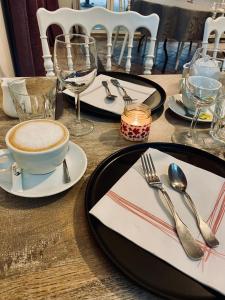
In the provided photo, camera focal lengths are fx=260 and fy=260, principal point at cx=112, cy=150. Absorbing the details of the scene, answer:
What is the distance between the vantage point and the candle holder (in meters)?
0.59

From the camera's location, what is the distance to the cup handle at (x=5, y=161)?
0.44 meters

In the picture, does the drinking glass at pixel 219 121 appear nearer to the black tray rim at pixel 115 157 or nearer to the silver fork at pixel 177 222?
the black tray rim at pixel 115 157

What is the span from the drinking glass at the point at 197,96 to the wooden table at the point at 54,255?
28cm

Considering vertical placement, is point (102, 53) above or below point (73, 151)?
below

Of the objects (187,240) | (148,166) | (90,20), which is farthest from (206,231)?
(90,20)

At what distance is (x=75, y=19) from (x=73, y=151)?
729mm

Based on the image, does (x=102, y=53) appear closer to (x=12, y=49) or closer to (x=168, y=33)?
(x=168, y=33)

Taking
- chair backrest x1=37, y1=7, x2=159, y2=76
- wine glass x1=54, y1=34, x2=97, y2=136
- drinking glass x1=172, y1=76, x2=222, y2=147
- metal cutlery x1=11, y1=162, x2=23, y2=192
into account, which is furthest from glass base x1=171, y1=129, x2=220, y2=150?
chair backrest x1=37, y1=7, x2=159, y2=76

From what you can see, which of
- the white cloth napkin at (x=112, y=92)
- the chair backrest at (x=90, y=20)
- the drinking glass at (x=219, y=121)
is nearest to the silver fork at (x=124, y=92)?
the white cloth napkin at (x=112, y=92)

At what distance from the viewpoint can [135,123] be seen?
1.97ft

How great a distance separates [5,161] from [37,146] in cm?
9

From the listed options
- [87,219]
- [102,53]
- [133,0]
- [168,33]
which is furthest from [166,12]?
[87,219]

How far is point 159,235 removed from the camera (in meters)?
0.38

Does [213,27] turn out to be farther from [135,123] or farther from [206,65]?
[135,123]
